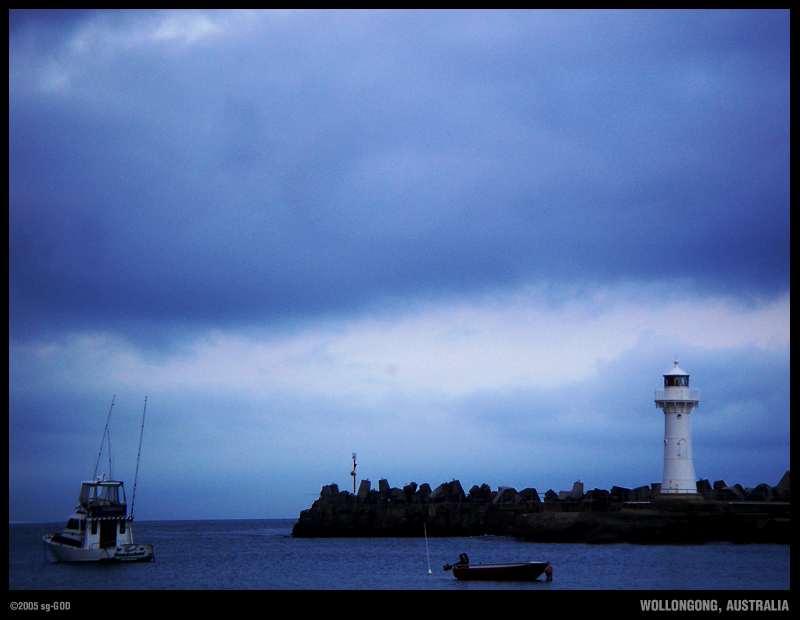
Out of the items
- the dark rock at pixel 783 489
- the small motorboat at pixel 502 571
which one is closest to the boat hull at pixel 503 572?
the small motorboat at pixel 502 571

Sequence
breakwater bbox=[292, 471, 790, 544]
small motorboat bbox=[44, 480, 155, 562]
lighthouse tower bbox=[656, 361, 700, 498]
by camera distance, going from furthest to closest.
Answer: lighthouse tower bbox=[656, 361, 700, 498], breakwater bbox=[292, 471, 790, 544], small motorboat bbox=[44, 480, 155, 562]

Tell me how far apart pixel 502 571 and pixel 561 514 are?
76.3ft

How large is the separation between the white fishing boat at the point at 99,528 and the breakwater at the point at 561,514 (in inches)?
1196

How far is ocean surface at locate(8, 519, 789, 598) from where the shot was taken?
3688cm

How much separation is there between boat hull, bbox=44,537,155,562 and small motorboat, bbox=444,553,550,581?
18.4 metres

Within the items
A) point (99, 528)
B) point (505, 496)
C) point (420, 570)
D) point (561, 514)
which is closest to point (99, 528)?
point (99, 528)

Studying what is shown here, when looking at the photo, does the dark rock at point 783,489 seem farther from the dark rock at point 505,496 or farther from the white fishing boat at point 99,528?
the white fishing boat at point 99,528

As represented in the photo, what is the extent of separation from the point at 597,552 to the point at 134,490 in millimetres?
28175

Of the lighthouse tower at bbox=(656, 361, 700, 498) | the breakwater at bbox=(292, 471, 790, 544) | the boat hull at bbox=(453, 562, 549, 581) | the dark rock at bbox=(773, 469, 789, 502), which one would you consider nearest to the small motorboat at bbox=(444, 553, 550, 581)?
the boat hull at bbox=(453, 562, 549, 581)

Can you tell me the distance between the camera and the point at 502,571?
37031 mm

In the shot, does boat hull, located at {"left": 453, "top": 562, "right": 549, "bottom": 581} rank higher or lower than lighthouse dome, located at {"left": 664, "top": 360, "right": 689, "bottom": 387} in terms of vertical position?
lower

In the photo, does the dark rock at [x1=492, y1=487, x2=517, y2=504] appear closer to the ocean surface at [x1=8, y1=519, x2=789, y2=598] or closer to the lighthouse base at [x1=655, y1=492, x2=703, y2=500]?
the ocean surface at [x1=8, y1=519, x2=789, y2=598]

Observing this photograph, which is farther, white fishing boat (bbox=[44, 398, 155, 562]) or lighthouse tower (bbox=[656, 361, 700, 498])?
lighthouse tower (bbox=[656, 361, 700, 498])

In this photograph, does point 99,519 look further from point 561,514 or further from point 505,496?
point 505,496
